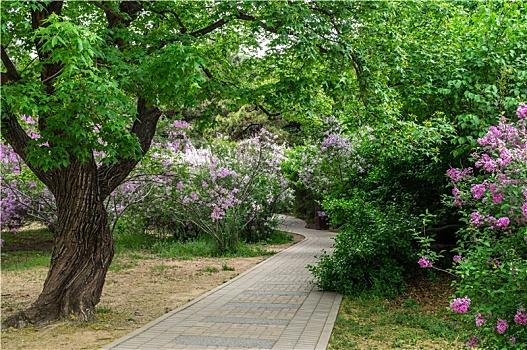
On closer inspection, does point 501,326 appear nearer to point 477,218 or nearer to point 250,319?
point 477,218

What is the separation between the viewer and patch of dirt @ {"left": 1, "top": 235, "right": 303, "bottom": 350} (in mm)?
6918

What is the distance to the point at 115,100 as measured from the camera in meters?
6.04

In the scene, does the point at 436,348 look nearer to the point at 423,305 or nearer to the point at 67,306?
the point at 423,305

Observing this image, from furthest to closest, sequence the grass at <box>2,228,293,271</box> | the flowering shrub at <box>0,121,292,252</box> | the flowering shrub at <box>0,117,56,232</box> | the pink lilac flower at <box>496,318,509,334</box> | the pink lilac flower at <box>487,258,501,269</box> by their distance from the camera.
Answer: the grass at <box>2,228,293,271</box>
the flowering shrub at <box>0,121,292,252</box>
the flowering shrub at <box>0,117,56,232</box>
the pink lilac flower at <box>487,258,501,269</box>
the pink lilac flower at <box>496,318,509,334</box>

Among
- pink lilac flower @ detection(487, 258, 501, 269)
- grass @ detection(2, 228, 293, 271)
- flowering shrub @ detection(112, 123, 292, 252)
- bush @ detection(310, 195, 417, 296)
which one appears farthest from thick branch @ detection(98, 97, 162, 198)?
grass @ detection(2, 228, 293, 271)

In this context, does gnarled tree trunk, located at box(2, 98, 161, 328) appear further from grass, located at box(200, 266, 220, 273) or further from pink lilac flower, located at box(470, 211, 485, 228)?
grass, located at box(200, 266, 220, 273)

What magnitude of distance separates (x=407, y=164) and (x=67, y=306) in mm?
6588

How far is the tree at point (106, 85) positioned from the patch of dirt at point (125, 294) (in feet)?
1.59

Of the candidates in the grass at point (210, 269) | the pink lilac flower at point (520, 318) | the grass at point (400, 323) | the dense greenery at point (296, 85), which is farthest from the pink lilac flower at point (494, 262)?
the grass at point (210, 269)

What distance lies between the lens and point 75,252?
307 inches

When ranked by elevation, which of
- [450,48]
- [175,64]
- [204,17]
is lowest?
[175,64]

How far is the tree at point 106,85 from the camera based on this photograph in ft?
20.1

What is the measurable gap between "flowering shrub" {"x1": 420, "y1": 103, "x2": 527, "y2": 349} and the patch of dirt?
13.9 feet

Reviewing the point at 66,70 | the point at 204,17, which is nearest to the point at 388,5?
the point at 204,17
